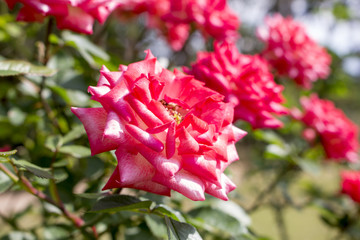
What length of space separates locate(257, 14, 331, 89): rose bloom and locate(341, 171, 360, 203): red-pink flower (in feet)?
1.28

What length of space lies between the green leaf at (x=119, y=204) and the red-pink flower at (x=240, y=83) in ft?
0.73

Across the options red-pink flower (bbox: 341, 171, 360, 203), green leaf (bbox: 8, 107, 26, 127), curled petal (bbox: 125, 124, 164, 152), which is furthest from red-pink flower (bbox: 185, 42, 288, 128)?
red-pink flower (bbox: 341, 171, 360, 203)

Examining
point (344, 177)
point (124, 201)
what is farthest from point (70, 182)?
point (344, 177)

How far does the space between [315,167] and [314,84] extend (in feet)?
3.20

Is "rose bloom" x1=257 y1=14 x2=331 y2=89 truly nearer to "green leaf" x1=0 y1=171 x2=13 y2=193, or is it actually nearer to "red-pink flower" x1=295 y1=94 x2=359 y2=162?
"red-pink flower" x1=295 y1=94 x2=359 y2=162

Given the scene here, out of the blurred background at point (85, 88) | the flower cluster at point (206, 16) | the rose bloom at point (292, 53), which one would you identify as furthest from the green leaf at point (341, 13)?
the flower cluster at point (206, 16)

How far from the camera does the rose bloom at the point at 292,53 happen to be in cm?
103

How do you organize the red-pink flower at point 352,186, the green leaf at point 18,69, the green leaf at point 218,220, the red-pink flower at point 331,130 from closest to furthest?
the green leaf at point 18,69, the green leaf at point 218,220, the red-pink flower at point 331,130, the red-pink flower at point 352,186

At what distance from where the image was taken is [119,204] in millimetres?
394

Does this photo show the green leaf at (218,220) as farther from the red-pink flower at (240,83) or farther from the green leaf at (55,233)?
the green leaf at (55,233)

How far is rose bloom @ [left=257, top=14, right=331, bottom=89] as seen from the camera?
1.03 m

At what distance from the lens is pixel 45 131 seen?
780 mm

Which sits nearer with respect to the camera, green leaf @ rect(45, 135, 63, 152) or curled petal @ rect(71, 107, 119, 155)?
curled petal @ rect(71, 107, 119, 155)

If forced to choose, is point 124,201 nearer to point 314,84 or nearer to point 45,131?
point 45,131
